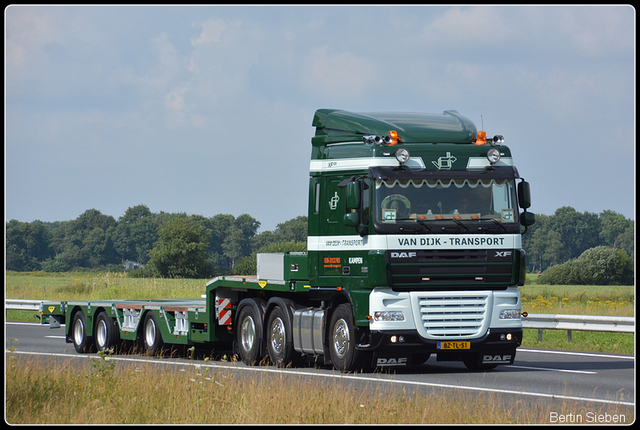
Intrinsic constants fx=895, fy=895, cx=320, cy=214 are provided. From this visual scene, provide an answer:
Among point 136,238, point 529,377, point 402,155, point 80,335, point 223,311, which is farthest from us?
point 136,238

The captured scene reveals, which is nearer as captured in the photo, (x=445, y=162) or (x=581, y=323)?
(x=445, y=162)

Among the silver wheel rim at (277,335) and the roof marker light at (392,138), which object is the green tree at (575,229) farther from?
the roof marker light at (392,138)

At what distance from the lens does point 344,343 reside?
47.5 ft

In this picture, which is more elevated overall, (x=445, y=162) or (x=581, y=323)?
(x=445, y=162)

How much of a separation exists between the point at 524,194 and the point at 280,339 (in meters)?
4.96

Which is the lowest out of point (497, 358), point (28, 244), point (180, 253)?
point (497, 358)

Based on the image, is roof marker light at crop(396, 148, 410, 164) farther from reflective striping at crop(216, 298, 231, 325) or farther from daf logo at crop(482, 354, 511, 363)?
reflective striping at crop(216, 298, 231, 325)

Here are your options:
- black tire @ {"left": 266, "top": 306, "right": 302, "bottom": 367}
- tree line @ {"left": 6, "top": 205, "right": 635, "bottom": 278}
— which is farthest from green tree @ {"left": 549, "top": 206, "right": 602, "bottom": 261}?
black tire @ {"left": 266, "top": 306, "right": 302, "bottom": 367}

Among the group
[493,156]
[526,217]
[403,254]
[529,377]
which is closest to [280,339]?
[403,254]

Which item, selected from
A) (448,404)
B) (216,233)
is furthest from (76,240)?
(448,404)

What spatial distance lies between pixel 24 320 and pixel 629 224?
121m

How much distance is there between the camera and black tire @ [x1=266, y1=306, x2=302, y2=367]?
50.9ft

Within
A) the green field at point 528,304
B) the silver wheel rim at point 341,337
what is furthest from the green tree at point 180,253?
the silver wheel rim at point 341,337

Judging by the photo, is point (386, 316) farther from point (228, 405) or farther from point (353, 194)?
point (228, 405)
